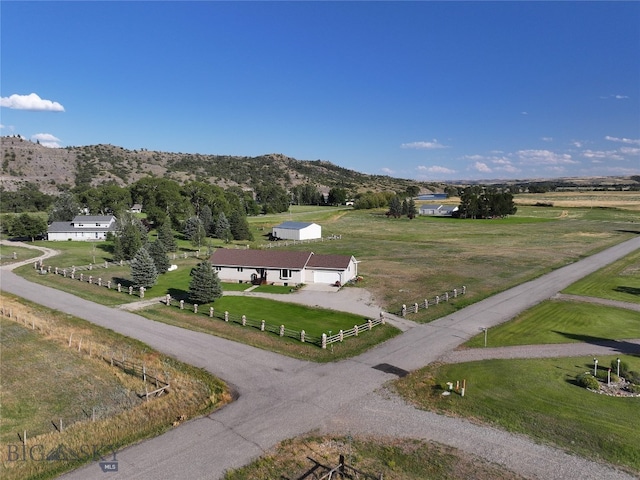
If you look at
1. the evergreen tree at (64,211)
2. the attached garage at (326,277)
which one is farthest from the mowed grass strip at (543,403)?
the evergreen tree at (64,211)

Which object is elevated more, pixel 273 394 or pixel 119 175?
pixel 119 175

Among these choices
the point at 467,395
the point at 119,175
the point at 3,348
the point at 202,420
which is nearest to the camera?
the point at 202,420

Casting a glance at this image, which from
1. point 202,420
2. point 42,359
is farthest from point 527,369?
point 42,359

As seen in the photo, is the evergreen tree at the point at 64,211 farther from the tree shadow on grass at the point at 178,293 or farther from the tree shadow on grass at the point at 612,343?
the tree shadow on grass at the point at 612,343

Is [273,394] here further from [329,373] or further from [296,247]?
[296,247]

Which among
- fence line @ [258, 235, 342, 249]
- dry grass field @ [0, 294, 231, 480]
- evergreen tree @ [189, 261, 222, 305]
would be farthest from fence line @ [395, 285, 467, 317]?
fence line @ [258, 235, 342, 249]

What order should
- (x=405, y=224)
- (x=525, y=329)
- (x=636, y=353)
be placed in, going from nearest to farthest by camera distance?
(x=636, y=353)
(x=525, y=329)
(x=405, y=224)
